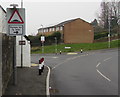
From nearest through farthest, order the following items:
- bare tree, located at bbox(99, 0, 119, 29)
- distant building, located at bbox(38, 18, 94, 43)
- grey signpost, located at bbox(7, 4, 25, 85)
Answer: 1. grey signpost, located at bbox(7, 4, 25, 85)
2. distant building, located at bbox(38, 18, 94, 43)
3. bare tree, located at bbox(99, 0, 119, 29)

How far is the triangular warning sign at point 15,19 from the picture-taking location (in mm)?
9734

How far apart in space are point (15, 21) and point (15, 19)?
84 mm

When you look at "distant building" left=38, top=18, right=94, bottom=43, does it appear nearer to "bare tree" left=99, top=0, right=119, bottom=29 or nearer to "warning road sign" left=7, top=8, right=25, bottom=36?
"bare tree" left=99, top=0, right=119, bottom=29

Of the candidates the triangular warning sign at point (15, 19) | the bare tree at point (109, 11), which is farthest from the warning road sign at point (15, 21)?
the bare tree at point (109, 11)

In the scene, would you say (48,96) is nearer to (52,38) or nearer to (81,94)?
(81,94)

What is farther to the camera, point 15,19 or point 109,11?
point 109,11

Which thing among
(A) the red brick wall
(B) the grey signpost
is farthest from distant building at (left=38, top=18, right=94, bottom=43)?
(B) the grey signpost

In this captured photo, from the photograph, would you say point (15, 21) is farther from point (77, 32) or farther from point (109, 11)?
point (109, 11)

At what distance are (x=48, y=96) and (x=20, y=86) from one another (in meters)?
1.84

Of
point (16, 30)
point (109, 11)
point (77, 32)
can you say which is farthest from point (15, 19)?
point (109, 11)

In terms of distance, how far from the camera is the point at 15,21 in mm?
9805

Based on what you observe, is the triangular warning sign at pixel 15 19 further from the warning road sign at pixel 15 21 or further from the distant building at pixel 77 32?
the distant building at pixel 77 32

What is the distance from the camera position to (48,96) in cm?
846

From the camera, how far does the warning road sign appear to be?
973 centimetres
